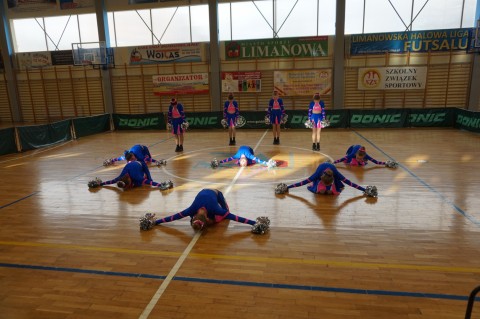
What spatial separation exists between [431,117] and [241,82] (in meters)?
10.8

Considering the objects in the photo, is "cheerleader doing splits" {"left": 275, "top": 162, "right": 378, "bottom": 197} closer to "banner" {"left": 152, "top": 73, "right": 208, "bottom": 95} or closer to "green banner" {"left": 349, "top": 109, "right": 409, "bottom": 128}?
"green banner" {"left": 349, "top": 109, "right": 409, "bottom": 128}

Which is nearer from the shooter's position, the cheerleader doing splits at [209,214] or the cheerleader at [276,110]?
the cheerleader doing splits at [209,214]

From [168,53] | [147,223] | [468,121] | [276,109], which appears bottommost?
[147,223]

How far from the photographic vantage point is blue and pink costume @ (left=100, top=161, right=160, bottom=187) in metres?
8.03

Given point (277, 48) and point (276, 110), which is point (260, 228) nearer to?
point (276, 110)

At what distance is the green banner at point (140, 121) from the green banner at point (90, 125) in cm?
57

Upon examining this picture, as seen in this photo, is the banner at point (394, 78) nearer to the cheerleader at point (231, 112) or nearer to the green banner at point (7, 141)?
the cheerleader at point (231, 112)

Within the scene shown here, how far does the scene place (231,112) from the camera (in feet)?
43.4

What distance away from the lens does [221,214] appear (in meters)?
5.58

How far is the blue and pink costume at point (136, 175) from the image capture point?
8030mm

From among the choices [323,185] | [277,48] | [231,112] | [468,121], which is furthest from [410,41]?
[323,185]

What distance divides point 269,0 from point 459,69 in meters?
11.6

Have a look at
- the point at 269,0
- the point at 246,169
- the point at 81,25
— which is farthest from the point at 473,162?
the point at 81,25

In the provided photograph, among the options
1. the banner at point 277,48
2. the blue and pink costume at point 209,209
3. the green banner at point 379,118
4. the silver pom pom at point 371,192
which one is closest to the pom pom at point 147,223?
the blue and pink costume at point 209,209
